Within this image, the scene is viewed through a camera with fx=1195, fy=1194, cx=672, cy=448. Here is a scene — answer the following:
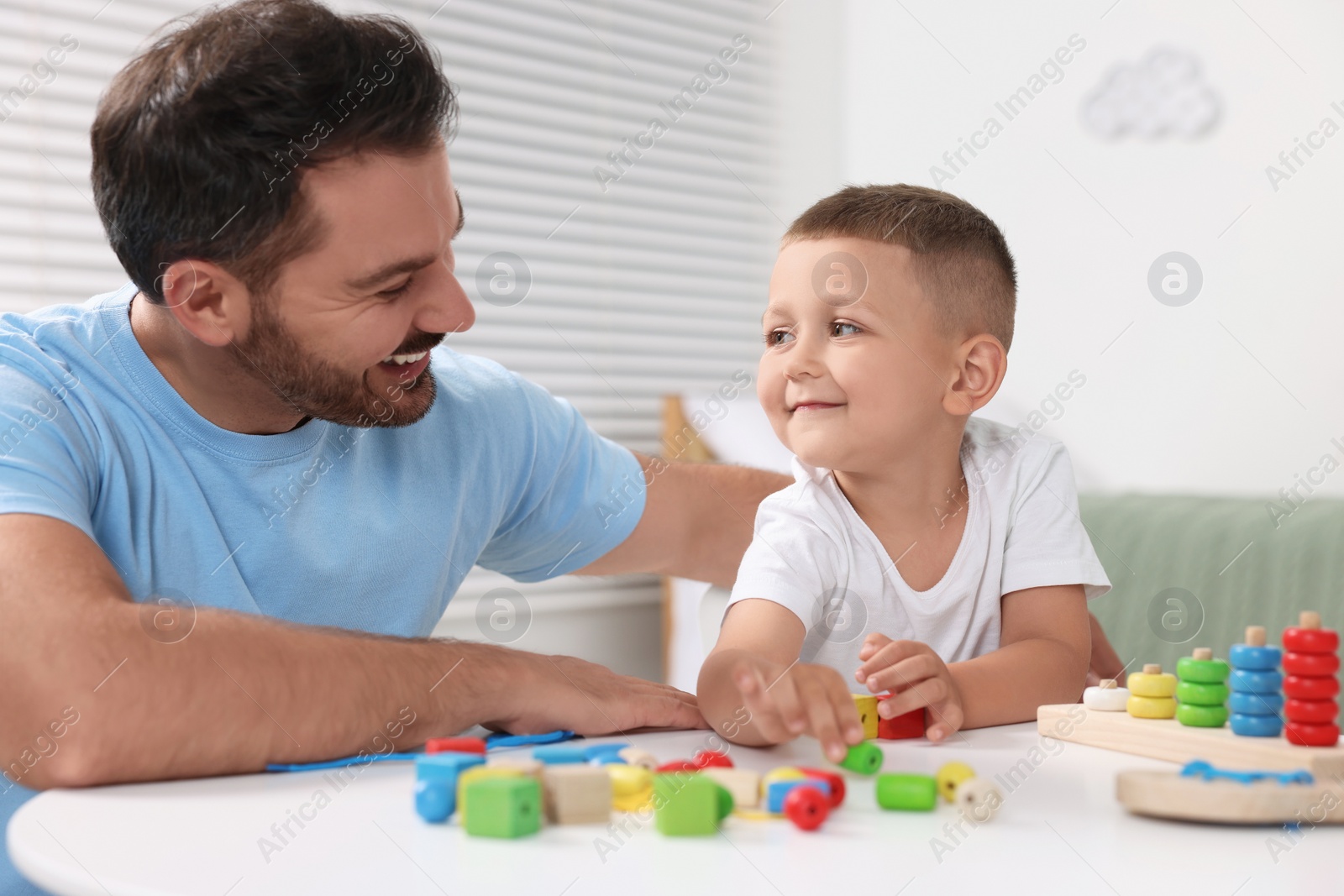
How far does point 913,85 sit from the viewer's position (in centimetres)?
278

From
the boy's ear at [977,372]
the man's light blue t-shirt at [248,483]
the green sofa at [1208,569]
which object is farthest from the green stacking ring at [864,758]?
the green sofa at [1208,569]

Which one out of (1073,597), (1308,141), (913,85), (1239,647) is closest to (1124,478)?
(1308,141)

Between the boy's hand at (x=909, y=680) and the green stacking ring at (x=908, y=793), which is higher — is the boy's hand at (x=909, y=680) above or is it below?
below

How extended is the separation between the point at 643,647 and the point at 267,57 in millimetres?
1987

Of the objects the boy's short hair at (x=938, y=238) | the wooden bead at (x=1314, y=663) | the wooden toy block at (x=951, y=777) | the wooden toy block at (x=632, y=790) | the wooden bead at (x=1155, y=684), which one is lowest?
the wooden toy block at (x=632, y=790)

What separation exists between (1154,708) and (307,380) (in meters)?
0.81

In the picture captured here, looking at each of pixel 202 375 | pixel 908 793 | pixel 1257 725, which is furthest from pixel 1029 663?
pixel 202 375

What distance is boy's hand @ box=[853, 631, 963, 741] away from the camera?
843mm

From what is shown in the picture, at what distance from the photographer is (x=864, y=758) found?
741 mm

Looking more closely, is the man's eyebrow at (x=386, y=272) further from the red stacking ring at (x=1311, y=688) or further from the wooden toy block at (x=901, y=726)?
the red stacking ring at (x=1311, y=688)

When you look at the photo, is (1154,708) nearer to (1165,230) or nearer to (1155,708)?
(1155,708)

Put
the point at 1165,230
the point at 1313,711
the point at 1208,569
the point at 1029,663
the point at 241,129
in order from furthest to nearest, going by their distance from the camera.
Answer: the point at 1165,230
the point at 1208,569
the point at 241,129
the point at 1029,663
the point at 1313,711

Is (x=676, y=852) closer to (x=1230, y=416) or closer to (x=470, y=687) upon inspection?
(x=470, y=687)

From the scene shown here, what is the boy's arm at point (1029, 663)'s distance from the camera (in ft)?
3.04
